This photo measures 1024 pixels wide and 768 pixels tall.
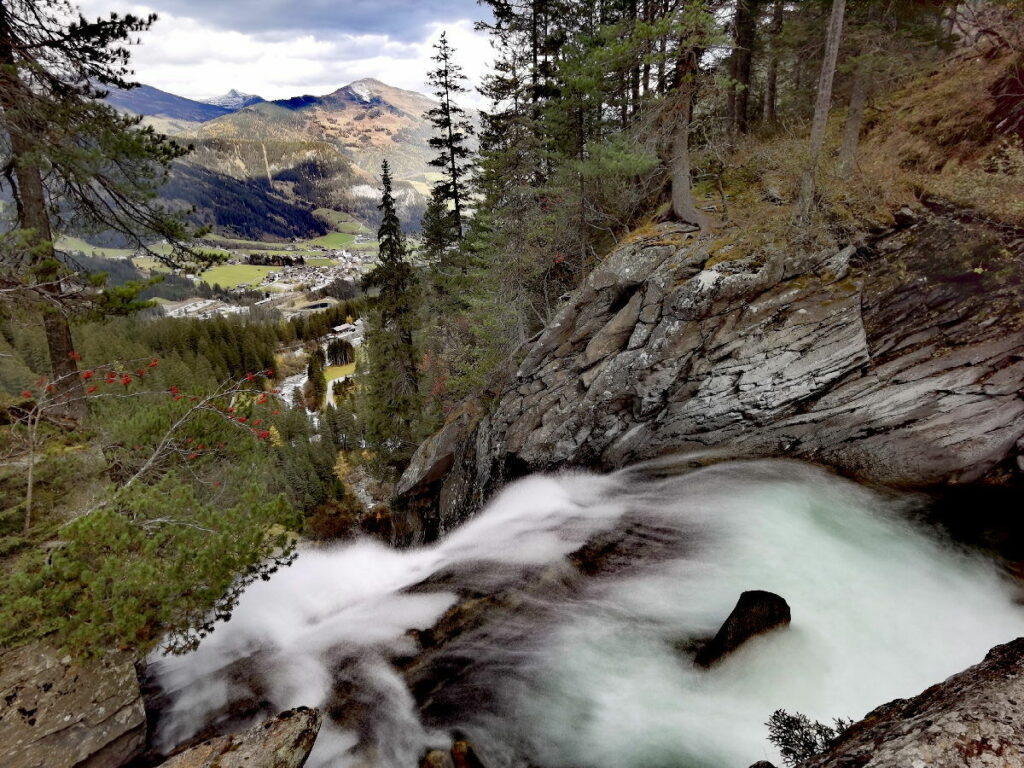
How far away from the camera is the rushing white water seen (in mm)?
6930

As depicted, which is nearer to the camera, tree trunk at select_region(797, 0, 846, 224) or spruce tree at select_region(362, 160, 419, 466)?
tree trunk at select_region(797, 0, 846, 224)

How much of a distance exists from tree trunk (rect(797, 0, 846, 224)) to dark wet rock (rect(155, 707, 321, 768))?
14.8 metres

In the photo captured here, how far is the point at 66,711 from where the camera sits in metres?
5.50

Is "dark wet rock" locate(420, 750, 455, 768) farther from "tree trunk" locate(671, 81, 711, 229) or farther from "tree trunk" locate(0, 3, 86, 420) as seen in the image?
"tree trunk" locate(671, 81, 711, 229)

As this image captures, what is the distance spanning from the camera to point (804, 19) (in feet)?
51.1

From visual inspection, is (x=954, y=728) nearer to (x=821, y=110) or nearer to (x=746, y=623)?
(x=746, y=623)

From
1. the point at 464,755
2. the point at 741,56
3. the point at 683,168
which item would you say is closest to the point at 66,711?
the point at 464,755

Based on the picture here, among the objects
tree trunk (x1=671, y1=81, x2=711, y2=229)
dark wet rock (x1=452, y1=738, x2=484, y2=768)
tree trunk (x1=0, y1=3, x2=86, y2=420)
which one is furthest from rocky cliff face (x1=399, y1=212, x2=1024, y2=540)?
tree trunk (x1=0, y1=3, x2=86, y2=420)

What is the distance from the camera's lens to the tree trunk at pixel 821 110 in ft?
36.0

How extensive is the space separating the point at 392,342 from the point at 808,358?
20411 mm

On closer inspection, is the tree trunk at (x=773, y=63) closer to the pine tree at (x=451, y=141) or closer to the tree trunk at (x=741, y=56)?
the tree trunk at (x=741, y=56)

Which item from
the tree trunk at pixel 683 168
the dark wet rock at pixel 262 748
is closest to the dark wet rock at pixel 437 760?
the dark wet rock at pixel 262 748

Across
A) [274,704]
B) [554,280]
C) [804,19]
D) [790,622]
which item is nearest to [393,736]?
[274,704]

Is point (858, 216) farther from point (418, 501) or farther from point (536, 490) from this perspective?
point (418, 501)
